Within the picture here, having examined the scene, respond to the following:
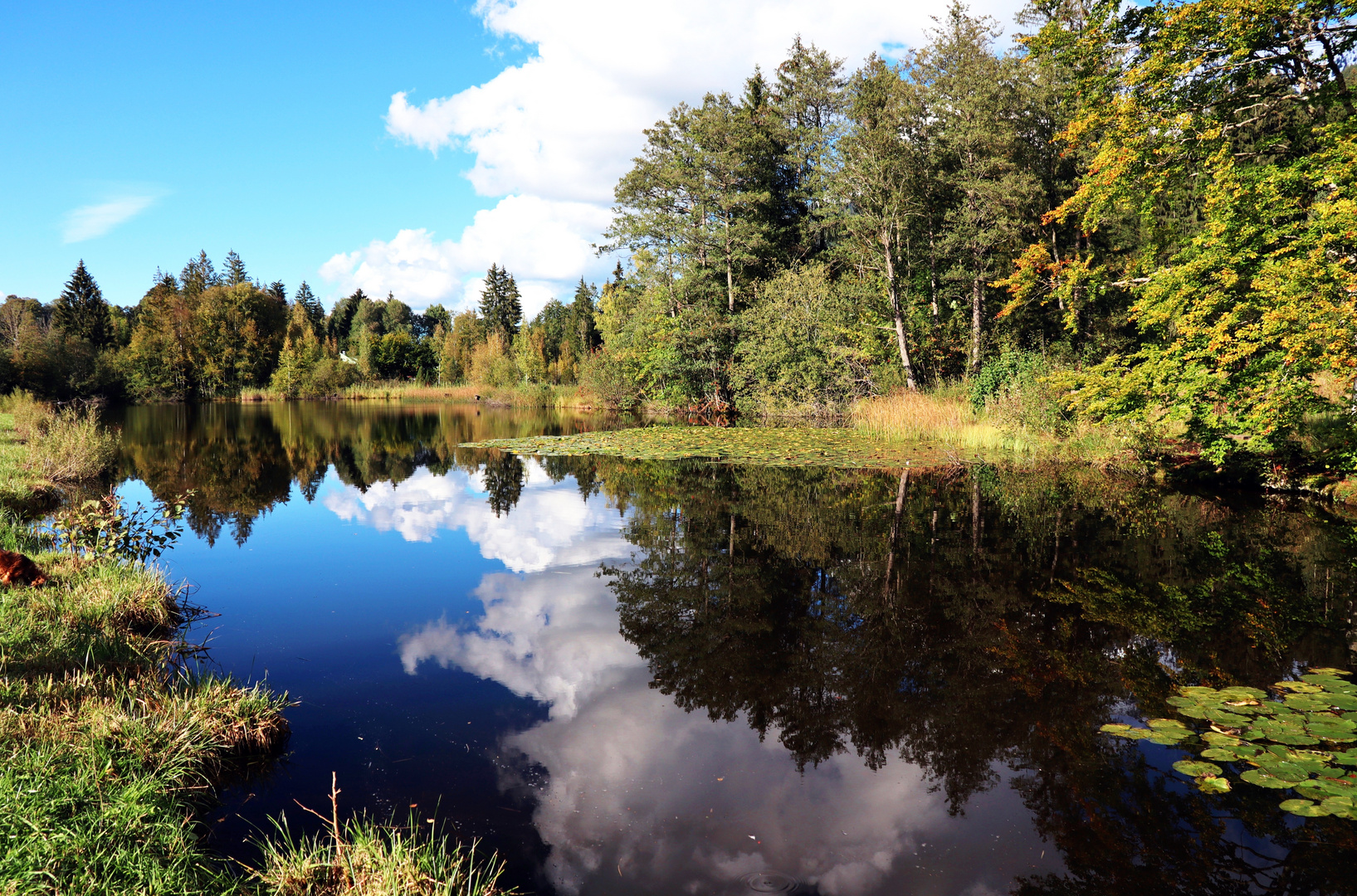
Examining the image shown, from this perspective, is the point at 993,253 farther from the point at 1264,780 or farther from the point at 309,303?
the point at 309,303

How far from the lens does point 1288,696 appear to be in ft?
14.8

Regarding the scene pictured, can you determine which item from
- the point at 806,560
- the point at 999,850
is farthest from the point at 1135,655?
the point at 806,560

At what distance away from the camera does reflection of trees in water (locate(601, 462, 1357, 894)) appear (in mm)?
3316

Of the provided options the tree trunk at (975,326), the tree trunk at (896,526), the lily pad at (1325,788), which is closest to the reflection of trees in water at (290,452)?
the tree trunk at (896,526)

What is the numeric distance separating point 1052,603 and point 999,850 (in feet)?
12.5

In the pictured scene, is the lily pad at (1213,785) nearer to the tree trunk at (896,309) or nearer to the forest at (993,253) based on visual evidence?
the forest at (993,253)

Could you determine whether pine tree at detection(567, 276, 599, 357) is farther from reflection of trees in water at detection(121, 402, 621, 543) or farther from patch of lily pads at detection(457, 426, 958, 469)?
patch of lily pads at detection(457, 426, 958, 469)

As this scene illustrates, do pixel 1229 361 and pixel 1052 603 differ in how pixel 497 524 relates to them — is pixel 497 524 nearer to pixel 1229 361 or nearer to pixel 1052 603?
pixel 1052 603

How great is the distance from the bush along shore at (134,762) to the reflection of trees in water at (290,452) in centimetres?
447

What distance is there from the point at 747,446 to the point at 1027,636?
12585mm

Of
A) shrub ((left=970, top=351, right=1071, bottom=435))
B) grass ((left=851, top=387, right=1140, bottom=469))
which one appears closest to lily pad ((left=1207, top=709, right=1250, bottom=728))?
grass ((left=851, top=387, right=1140, bottom=469))

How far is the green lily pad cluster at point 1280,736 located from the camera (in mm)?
3469

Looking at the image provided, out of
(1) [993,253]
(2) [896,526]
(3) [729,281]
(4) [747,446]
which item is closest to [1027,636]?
(2) [896,526]

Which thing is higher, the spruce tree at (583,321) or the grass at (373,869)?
the spruce tree at (583,321)
